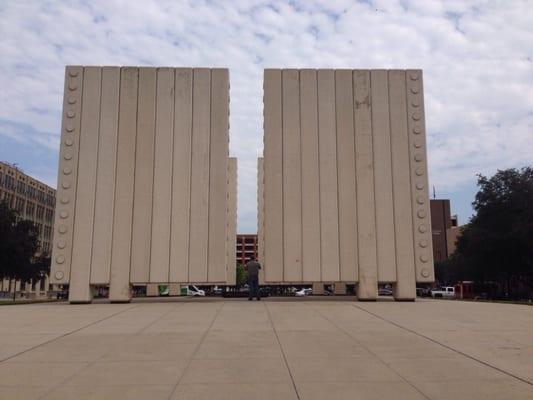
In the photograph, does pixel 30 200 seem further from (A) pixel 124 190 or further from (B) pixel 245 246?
(A) pixel 124 190

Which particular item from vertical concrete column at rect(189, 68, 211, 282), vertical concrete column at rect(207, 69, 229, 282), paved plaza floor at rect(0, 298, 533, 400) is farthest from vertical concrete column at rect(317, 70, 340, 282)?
paved plaza floor at rect(0, 298, 533, 400)

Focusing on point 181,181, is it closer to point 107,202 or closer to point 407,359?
point 107,202

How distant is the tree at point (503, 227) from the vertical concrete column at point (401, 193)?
2660cm

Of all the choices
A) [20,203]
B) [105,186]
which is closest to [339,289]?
[105,186]

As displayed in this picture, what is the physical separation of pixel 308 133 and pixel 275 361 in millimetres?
15260

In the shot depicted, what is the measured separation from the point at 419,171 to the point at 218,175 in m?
8.10

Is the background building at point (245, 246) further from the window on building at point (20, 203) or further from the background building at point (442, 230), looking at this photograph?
the window on building at point (20, 203)

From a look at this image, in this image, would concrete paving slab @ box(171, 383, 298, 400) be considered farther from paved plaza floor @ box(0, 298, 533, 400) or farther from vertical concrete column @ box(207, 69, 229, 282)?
vertical concrete column @ box(207, 69, 229, 282)

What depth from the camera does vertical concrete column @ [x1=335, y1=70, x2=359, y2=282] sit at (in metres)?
22.1

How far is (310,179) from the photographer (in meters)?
22.3

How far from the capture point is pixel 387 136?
22719 millimetres

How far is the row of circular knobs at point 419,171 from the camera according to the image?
22.2 meters

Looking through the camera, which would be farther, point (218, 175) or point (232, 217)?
point (232, 217)

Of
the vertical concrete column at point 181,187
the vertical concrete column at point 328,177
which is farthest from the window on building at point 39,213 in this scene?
the vertical concrete column at point 328,177
